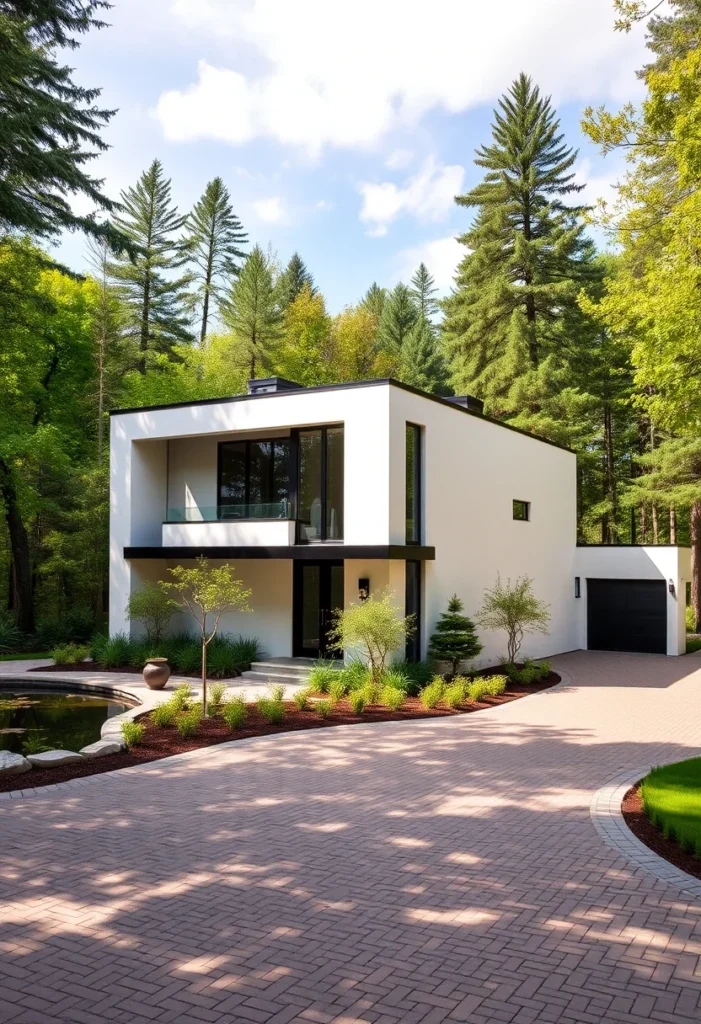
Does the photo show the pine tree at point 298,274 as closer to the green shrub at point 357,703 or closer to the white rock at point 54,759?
the green shrub at point 357,703

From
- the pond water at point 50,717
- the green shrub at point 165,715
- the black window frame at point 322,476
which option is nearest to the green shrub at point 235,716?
the green shrub at point 165,715

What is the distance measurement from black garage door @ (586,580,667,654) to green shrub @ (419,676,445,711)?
421 inches

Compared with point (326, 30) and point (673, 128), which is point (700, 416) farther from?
point (326, 30)

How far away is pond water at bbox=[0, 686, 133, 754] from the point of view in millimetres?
10969

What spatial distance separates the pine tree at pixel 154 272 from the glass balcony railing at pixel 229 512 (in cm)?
1768

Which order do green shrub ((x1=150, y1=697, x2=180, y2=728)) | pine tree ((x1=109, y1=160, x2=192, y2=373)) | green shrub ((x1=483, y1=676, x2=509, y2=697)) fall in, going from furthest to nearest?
pine tree ((x1=109, y1=160, x2=192, y2=373)) < green shrub ((x1=483, y1=676, x2=509, y2=697)) < green shrub ((x1=150, y1=697, x2=180, y2=728))

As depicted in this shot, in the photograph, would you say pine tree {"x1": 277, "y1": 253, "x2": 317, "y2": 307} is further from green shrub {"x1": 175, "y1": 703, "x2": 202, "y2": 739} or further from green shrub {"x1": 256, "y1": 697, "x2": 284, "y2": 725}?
green shrub {"x1": 175, "y1": 703, "x2": 202, "y2": 739}

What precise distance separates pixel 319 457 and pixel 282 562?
2817 millimetres

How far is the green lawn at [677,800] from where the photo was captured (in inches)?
253

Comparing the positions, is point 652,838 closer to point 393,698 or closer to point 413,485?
point 393,698

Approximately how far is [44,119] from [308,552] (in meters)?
8.83

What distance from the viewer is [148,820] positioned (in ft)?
23.1

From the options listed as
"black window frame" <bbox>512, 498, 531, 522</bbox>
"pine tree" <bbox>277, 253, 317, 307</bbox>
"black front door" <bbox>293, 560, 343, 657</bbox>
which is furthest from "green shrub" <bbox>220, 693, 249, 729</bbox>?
"pine tree" <bbox>277, 253, 317, 307</bbox>

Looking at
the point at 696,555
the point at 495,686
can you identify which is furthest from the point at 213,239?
the point at 495,686
